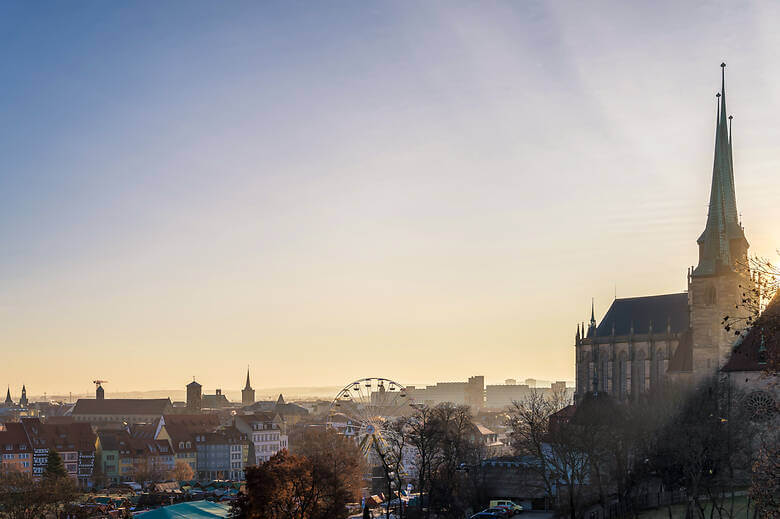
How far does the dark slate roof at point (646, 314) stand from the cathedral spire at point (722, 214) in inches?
822

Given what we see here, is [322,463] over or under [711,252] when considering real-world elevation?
under

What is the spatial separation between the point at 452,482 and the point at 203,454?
8654 cm

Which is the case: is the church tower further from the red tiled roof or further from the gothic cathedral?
the red tiled roof

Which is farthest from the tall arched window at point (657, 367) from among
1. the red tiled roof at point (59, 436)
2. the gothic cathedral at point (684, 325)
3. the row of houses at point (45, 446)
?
the red tiled roof at point (59, 436)

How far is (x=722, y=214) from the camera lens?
76.6 meters

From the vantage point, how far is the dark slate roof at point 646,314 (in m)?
98.1

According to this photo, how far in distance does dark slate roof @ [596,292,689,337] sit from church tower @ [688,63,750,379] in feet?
68.0

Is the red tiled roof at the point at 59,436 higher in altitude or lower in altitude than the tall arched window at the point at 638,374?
Answer: lower

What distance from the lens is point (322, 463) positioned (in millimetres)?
62188

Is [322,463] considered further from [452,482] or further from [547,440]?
[547,440]

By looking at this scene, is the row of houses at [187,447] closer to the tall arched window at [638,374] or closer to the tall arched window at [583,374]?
the tall arched window at [583,374]

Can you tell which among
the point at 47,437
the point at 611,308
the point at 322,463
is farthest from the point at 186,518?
the point at 47,437

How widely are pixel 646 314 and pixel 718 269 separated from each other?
1099 inches

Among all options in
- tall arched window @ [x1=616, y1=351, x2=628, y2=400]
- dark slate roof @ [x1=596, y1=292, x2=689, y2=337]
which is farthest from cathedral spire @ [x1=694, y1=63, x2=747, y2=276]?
tall arched window @ [x1=616, y1=351, x2=628, y2=400]
